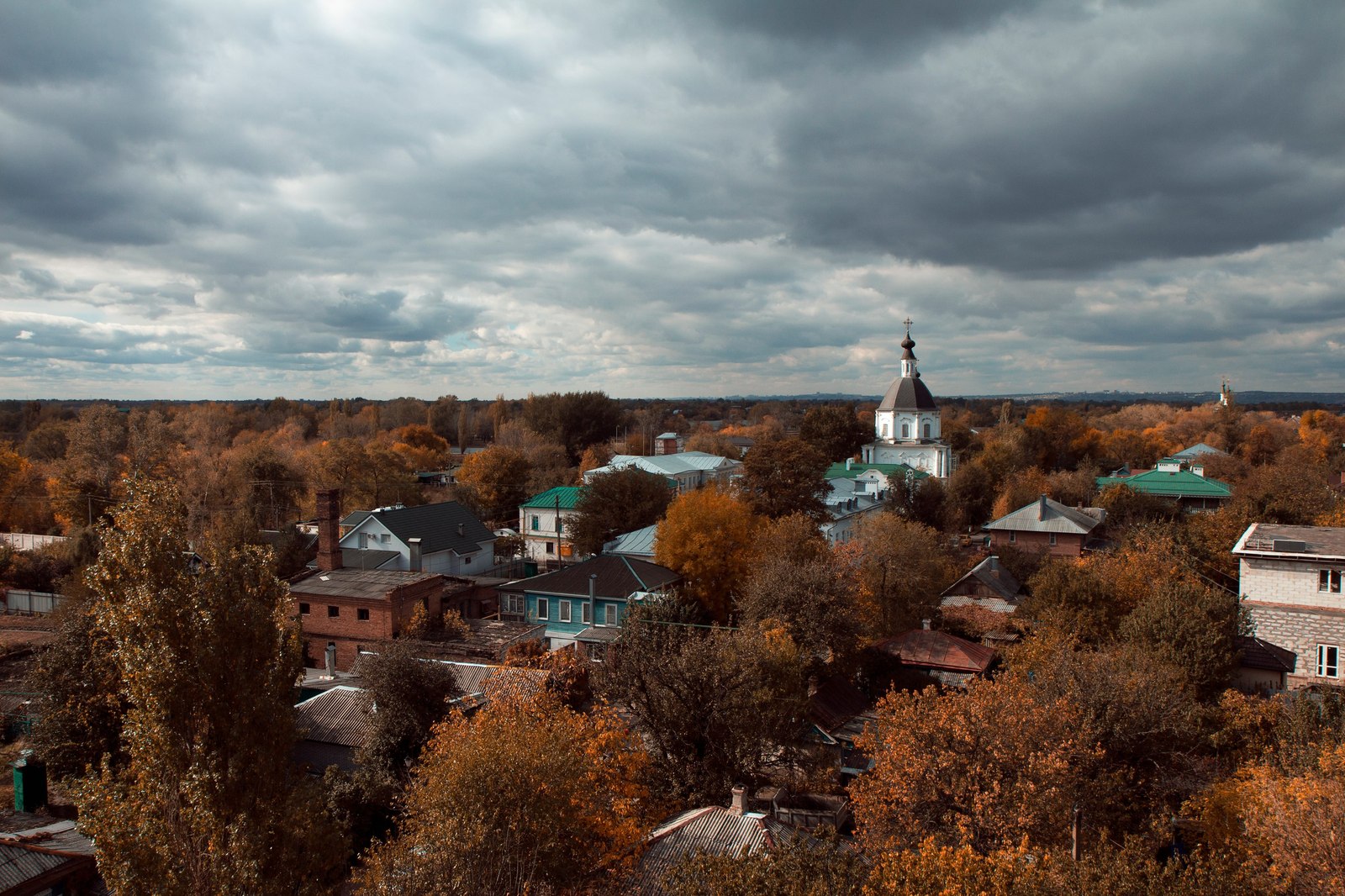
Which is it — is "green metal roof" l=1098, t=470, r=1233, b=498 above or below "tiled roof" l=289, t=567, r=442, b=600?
above

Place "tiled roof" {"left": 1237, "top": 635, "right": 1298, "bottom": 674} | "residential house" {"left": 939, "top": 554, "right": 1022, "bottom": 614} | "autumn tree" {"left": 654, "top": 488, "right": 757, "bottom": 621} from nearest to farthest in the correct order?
"tiled roof" {"left": 1237, "top": 635, "right": 1298, "bottom": 674} < "residential house" {"left": 939, "top": 554, "right": 1022, "bottom": 614} < "autumn tree" {"left": 654, "top": 488, "right": 757, "bottom": 621}

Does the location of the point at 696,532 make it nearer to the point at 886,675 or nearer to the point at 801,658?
the point at 886,675

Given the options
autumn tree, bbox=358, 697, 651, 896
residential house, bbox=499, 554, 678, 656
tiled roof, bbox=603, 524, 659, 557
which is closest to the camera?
autumn tree, bbox=358, 697, 651, 896

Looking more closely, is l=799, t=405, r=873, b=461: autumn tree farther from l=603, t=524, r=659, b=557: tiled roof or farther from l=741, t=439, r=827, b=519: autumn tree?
l=603, t=524, r=659, b=557: tiled roof

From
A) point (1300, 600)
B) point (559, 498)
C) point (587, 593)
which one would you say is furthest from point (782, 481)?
point (1300, 600)

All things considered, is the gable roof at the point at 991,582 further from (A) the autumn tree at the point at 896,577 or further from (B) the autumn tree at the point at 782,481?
(B) the autumn tree at the point at 782,481

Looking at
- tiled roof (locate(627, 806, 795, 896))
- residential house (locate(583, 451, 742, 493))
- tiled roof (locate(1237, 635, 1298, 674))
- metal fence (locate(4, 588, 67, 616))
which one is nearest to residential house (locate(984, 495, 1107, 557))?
tiled roof (locate(1237, 635, 1298, 674))

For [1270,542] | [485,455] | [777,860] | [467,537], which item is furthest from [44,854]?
[485,455]
